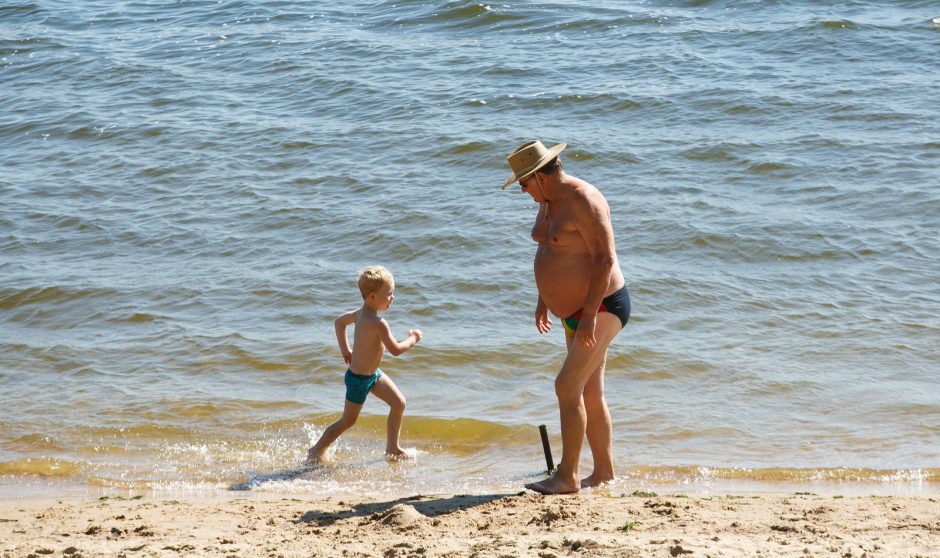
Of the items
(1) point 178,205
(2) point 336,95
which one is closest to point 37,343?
(1) point 178,205

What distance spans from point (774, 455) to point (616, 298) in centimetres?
178

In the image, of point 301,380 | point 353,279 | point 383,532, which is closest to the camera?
point 383,532

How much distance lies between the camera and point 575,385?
5617 mm

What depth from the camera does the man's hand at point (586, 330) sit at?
5445 millimetres

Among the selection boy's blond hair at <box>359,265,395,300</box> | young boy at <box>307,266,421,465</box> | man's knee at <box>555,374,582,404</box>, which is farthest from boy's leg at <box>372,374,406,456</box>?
man's knee at <box>555,374,582,404</box>

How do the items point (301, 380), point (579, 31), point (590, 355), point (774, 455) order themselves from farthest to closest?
point (579, 31), point (301, 380), point (774, 455), point (590, 355)

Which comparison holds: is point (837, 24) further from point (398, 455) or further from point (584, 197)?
point (584, 197)

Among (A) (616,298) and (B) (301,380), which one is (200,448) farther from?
(A) (616,298)

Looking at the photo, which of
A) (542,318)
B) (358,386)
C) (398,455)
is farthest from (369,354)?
(542,318)

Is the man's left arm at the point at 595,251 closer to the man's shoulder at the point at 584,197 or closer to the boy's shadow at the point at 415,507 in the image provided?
the man's shoulder at the point at 584,197

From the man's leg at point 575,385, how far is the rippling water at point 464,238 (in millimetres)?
831

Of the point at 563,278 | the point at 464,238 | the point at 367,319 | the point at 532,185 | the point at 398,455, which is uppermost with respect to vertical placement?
the point at 532,185

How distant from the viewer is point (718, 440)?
276 inches

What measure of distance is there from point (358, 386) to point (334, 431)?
0.98ft
